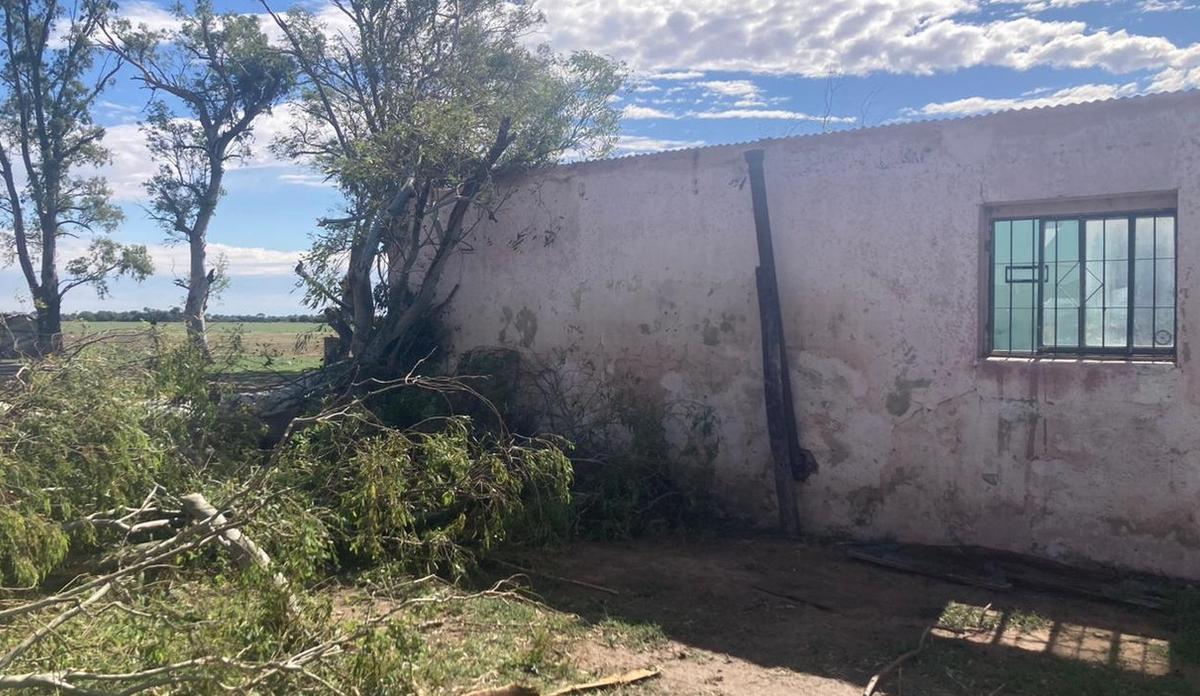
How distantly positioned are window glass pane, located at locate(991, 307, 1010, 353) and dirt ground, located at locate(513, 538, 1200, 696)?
1.81 meters

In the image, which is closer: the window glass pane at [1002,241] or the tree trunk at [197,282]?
the window glass pane at [1002,241]

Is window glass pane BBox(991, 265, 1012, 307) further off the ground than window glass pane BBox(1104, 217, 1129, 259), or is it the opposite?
window glass pane BBox(1104, 217, 1129, 259)

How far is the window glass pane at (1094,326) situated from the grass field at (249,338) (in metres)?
6.73

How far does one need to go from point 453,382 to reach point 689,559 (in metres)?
2.45

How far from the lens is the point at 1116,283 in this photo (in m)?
6.67

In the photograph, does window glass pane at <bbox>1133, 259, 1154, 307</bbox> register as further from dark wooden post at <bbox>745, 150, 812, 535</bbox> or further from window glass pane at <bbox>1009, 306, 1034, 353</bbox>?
dark wooden post at <bbox>745, 150, 812, 535</bbox>

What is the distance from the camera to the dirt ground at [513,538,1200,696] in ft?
16.4

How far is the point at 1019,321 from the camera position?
7.05 m

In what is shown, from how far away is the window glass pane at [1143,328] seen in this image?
656 cm

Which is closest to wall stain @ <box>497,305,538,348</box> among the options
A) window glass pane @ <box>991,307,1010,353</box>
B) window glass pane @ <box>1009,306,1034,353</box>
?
window glass pane @ <box>991,307,1010,353</box>

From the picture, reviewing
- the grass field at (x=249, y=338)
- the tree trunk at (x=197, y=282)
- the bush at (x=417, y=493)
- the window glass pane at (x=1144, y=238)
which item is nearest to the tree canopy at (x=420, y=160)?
the grass field at (x=249, y=338)

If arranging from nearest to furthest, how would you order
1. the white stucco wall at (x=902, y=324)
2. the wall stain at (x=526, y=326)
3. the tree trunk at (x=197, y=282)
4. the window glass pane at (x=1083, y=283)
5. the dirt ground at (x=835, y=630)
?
1. the dirt ground at (x=835, y=630)
2. the white stucco wall at (x=902, y=324)
3. the window glass pane at (x=1083, y=283)
4. the wall stain at (x=526, y=326)
5. the tree trunk at (x=197, y=282)

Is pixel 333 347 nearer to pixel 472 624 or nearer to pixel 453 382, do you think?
pixel 453 382

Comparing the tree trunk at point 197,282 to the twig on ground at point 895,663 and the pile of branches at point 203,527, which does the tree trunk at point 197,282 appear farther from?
the twig on ground at point 895,663
